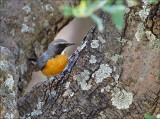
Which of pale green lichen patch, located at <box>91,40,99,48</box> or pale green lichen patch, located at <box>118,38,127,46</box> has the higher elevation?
pale green lichen patch, located at <box>118,38,127,46</box>

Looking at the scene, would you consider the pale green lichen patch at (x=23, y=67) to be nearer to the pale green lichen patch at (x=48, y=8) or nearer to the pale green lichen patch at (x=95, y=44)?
the pale green lichen patch at (x=48, y=8)

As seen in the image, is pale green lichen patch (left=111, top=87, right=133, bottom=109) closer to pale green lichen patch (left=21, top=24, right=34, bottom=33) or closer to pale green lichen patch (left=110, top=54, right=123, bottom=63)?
pale green lichen patch (left=110, top=54, right=123, bottom=63)

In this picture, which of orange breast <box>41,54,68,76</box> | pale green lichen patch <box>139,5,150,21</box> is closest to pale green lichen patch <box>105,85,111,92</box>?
pale green lichen patch <box>139,5,150,21</box>

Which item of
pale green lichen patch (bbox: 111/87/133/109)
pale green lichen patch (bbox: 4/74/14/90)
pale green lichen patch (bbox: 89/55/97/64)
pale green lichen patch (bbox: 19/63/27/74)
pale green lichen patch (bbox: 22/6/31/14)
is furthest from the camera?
pale green lichen patch (bbox: 22/6/31/14)

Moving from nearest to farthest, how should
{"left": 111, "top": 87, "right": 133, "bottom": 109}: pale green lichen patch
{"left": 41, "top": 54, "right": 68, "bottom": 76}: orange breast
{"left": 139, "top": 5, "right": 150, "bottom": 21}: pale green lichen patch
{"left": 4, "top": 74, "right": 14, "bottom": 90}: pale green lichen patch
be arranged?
{"left": 139, "top": 5, "right": 150, "bottom": 21}: pale green lichen patch
{"left": 111, "top": 87, "right": 133, "bottom": 109}: pale green lichen patch
{"left": 4, "top": 74, "right": 14, "bottom": 90}: pale green lichen patch
{"left": 41, "top": 54, "right": 68, "bottom": 76}: orange breast

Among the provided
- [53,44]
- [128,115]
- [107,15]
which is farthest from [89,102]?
[53,44]

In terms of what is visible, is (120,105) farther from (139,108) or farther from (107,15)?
(107,15)

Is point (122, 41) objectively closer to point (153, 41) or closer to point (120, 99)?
point (153, 41)
